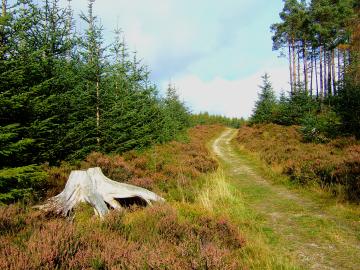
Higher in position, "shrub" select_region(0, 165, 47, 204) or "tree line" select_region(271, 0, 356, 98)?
"tree line" select_region(271, 0, 356, 98)

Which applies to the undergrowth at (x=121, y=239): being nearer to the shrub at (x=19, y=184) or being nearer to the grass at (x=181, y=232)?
the grass at (x=181, y=232)

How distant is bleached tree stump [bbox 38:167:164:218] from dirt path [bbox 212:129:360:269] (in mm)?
3181

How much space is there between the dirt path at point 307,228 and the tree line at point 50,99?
6.18 m

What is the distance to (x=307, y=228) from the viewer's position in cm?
701

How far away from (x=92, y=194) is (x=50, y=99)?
169 inches

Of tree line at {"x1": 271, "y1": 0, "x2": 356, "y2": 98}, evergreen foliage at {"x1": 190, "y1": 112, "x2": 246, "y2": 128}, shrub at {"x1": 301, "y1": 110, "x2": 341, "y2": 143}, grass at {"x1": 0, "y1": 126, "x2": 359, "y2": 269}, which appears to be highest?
tree line at {"x1": 271, "y1": 0, "x2": 356, "y2": 98}

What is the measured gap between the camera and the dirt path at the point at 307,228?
538cm

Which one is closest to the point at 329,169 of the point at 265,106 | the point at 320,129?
the point at 320,129

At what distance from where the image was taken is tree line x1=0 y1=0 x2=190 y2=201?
788 cm

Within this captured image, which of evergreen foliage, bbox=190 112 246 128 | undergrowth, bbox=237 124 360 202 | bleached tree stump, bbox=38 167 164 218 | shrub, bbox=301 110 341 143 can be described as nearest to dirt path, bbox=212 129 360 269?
undergrowth, bbox=237 124 360 202

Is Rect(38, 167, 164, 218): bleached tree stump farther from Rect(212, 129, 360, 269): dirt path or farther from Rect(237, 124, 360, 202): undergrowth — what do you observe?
Result: Rect(237, 124, 360, 202): undergrowth

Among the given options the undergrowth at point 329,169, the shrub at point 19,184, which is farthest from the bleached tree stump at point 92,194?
the undergrowth at point 329,169

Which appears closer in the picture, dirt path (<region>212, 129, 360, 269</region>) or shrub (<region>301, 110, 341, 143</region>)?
dirt path (<region>212, 129, 360, 269</region>)

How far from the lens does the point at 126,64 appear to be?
2058 centimetres
